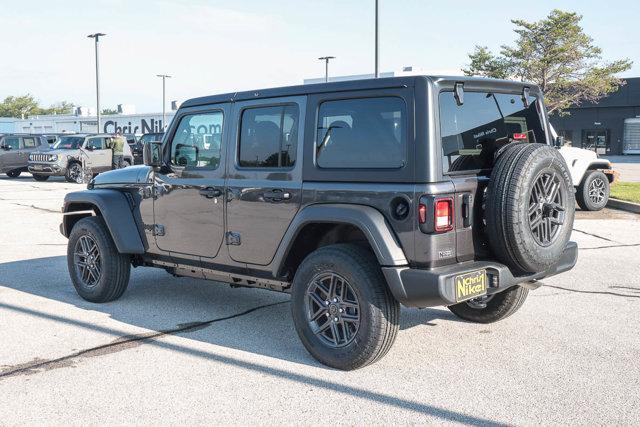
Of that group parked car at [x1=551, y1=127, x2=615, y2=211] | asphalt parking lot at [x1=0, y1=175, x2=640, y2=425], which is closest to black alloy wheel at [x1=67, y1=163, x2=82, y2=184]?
parked car at [x1=551, y1=127, x2=615, y2=211]

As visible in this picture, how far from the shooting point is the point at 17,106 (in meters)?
100

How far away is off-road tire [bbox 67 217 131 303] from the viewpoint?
20.1 feet

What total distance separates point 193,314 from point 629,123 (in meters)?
49.4

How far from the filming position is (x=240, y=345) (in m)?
4.96

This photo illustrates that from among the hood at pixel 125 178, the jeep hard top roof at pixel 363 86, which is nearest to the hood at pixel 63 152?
the hood at pixel 125 178

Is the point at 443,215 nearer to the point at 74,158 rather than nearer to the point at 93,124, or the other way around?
the point at 74,158

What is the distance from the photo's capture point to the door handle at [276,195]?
476cm

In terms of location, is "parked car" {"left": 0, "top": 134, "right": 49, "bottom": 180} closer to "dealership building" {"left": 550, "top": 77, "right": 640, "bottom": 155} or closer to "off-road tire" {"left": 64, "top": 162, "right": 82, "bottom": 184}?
"off-road tire" {"left": 64, "top": 162, "right": 82, "bottom": 184}

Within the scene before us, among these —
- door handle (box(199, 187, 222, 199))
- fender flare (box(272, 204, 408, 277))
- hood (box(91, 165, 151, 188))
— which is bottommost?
fender flare (box(272, 204, 408, 277))

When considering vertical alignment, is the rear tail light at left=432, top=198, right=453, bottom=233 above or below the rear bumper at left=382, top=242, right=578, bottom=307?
above

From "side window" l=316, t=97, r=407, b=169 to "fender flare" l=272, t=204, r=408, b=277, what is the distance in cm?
32

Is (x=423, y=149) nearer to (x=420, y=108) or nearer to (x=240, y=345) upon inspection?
(x=420, y=108)

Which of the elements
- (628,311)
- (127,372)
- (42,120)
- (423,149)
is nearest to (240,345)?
(127,372)

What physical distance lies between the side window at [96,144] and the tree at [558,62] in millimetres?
19593
